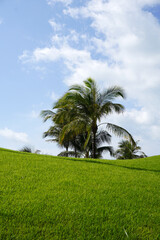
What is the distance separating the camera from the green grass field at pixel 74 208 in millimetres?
3049

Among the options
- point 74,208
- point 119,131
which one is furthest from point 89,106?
point 74,208

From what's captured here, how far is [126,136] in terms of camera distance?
13711 mm

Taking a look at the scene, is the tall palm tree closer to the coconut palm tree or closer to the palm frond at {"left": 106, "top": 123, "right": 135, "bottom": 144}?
the palm frond at {"left": 106, "top": 123, "right": 135, "bottom": 144}

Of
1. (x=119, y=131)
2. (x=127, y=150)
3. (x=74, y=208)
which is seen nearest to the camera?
(x=74, y=208)

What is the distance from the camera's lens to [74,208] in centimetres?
368

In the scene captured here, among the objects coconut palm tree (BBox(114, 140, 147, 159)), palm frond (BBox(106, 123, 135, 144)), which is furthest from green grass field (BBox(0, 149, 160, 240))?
coconut palm tree (BBox(114, 140, 147, 159))

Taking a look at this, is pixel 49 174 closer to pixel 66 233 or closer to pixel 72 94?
pixel 66 233

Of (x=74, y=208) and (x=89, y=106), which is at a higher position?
(x=89, y=106)

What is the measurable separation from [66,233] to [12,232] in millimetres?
721

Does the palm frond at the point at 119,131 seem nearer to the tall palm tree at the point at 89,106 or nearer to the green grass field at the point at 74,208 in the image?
the tall palm tree at the point at 89,106

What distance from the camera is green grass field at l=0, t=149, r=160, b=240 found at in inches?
120

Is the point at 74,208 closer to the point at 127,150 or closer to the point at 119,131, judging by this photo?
the point at 119,131

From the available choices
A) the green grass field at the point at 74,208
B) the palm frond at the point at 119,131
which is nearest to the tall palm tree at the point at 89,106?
the palm frond at the point at 119,131

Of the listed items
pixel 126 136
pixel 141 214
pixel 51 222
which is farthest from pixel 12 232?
pixel 126 136
